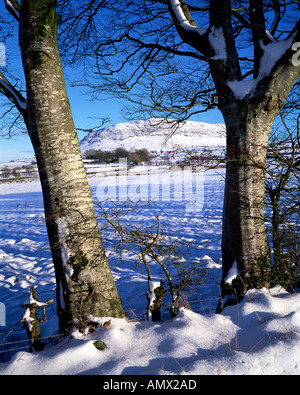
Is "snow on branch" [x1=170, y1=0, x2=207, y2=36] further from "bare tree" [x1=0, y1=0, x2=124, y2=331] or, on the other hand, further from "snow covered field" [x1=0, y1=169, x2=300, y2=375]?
"snow covered field" [x1=0, y1=169, x2=300, y2=375]

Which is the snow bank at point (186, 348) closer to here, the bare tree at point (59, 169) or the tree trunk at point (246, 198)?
the bare tree at point (59, 169)

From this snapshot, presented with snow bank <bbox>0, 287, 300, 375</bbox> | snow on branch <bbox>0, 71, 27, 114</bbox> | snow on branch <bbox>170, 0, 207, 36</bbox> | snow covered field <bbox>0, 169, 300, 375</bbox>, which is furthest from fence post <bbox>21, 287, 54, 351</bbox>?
snow on branch <bbox>170, 0, 207, 36</bbox>

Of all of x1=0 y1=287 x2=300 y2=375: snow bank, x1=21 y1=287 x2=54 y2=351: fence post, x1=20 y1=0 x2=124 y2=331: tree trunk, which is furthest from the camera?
x1=20 y1=0 x2=124 y2=331: tree trunk

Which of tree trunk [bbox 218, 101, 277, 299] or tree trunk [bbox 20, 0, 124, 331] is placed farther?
tree trunk [bbox 218, 101, 277, 299]

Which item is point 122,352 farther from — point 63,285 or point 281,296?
point 281,296

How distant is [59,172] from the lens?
2.28 metres

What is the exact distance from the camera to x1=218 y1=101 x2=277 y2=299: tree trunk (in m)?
2.70

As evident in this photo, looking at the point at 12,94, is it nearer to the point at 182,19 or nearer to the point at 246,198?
the point at 182,19

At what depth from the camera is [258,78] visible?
264 centimetres

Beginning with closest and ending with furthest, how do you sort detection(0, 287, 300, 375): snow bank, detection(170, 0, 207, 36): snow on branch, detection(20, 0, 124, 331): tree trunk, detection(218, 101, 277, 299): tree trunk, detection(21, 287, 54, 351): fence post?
detection(0, 287, 300, 375): snow bank → detection(21, 287, 54, 351): fence post → detection(20, 0, 124, 331): tree trunk → detection(218, 101, 277, 299): tree trunk → detection(170, 0, 207, 36): snow on branch

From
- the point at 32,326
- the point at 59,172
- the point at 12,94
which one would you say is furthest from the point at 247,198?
the point at 12,94

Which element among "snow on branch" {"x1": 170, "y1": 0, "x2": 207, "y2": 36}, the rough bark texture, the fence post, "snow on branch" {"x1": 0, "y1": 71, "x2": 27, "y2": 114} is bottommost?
the fence post

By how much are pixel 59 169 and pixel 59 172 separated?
32 mm
